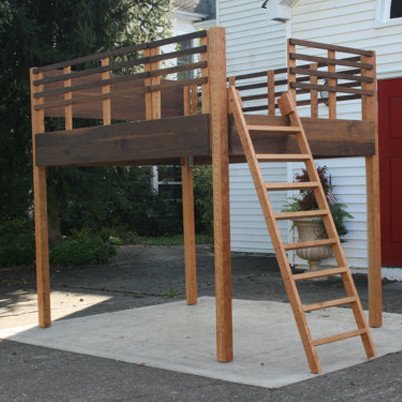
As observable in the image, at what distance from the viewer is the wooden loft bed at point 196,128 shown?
20.2ft

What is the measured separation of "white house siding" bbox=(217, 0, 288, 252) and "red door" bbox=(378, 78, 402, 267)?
337cm

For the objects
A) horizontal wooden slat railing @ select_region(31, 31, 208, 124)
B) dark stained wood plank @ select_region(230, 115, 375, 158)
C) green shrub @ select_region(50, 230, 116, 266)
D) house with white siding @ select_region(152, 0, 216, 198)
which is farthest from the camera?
house with white siding @ select_region(152, 0, 216, 198)

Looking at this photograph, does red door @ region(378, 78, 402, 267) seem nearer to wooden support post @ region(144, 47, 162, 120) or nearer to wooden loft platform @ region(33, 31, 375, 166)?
wooden loft platform @ region(33, 31, 375, 166)

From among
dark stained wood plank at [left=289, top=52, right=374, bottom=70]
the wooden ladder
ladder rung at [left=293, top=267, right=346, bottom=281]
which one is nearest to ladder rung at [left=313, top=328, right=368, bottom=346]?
the wooden ladder

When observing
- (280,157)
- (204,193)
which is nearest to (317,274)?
(280,157)

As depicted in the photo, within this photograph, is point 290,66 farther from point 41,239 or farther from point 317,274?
point 41,239

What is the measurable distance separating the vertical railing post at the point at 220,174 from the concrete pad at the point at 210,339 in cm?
26

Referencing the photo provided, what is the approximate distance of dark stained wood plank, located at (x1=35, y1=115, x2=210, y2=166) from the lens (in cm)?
632

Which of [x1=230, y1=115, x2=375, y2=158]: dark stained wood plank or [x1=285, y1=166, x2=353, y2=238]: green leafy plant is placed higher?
[x1=230, y1=115, x2=375, y2=158]: dark stained wood plank

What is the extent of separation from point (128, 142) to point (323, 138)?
5.49 ft

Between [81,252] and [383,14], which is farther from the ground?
[383,14]

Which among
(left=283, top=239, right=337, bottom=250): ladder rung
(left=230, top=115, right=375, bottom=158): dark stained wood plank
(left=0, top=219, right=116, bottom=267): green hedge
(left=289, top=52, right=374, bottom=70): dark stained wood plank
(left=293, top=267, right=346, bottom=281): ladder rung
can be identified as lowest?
(left=0, top=219, right=116, bottom=267): green hedge

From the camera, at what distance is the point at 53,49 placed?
1278 cm

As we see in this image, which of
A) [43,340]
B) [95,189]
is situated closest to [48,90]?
[43,340]
